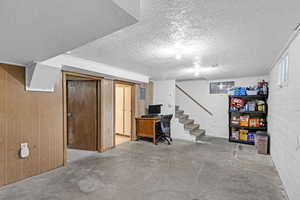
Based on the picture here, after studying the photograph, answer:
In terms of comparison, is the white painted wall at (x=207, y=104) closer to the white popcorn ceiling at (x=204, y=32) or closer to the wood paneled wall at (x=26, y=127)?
the white popcorn ceiling at (x=204, y=32)

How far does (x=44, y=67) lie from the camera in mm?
2566

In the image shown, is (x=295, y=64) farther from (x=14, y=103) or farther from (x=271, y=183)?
(x=14, y=103)

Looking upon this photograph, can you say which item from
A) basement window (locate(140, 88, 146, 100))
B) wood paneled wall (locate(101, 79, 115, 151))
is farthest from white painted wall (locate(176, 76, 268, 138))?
wood paneled wall (locate(101, 79, 115, 151))

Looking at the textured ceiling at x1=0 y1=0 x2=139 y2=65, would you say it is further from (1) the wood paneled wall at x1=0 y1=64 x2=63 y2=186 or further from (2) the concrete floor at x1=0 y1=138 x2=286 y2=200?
(2) the concrete floor at x1=0 y1=138 x2=286 y2=200

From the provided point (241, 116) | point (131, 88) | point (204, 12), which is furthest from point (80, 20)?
point (241, 116)

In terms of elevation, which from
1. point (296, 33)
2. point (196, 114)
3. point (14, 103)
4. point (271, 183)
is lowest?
point (271, 183)

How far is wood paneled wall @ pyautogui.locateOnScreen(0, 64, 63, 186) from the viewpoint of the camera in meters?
2.43

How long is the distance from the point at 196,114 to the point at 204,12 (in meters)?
5.43

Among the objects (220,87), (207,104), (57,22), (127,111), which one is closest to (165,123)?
(127,111)

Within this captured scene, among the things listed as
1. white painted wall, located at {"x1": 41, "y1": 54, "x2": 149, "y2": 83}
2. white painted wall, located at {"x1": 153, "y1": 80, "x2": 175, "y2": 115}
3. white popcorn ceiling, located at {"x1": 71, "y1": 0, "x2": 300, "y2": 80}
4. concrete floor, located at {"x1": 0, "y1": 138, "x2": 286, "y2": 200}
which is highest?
white popcorn ceiling, located at {"x1": 71, "y1": 0, "x2": 300, "y2": 80}

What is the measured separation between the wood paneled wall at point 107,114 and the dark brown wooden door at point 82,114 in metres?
0.21

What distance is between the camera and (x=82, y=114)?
4367 millimetres

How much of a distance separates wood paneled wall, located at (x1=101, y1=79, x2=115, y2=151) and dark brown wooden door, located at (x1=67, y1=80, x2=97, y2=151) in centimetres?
21

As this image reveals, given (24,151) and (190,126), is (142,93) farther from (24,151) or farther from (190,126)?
(24,151)
